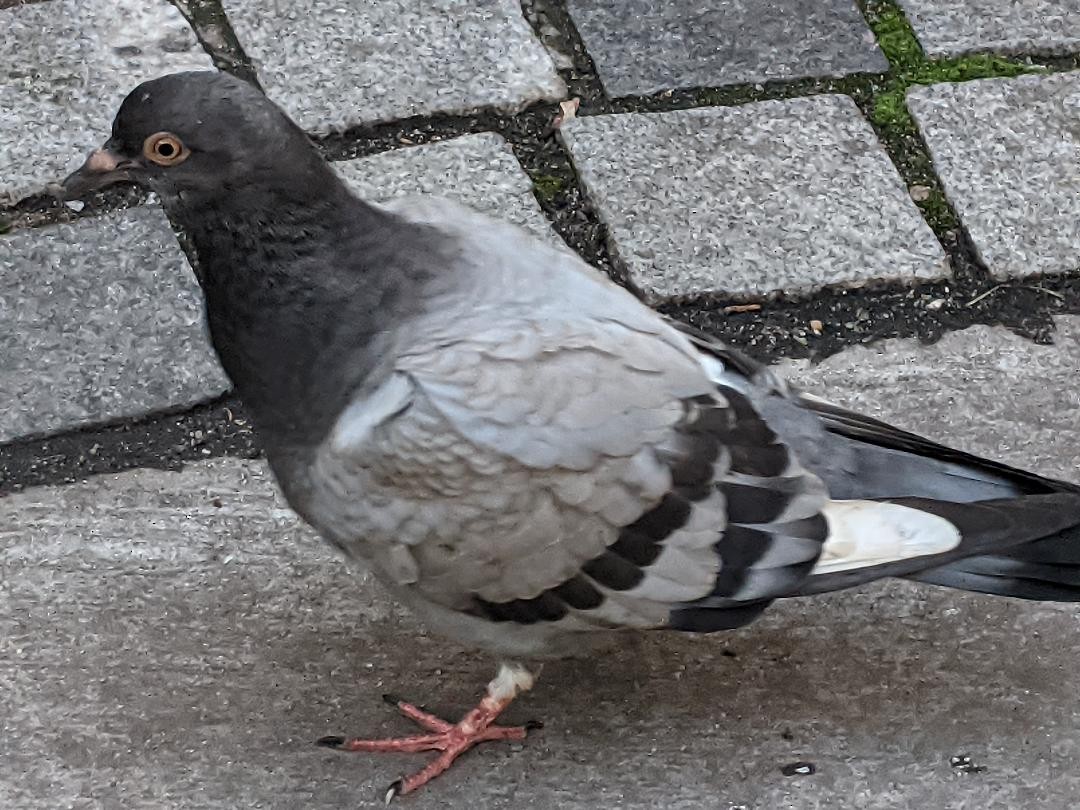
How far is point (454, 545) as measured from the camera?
2439 millimetres

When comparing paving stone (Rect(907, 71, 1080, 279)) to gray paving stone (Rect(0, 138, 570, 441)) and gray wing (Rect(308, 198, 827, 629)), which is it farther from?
gray wing (Rect(308, 198, 827, 629))

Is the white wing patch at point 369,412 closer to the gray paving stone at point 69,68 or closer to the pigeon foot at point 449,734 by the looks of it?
the pigeon foot at point 449,734

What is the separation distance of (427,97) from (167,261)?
81 cm

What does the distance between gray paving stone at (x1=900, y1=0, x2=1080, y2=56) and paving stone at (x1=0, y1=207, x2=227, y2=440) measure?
2062mm

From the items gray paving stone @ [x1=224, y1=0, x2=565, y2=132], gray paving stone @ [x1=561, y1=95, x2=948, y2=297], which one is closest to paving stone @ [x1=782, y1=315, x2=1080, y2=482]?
gray paving stone @ [x1=561, y1=95, x2=948, y2=297]

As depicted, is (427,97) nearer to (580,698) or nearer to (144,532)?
(144,532)

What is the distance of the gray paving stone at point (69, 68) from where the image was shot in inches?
142

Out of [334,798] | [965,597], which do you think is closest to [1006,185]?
[965,597]

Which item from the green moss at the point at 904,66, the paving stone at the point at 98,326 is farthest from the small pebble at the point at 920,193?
the paving stone at the point at 98,326

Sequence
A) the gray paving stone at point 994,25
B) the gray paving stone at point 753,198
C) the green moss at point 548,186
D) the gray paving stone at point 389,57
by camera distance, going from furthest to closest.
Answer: the gray paving stone at point 994,25, the gray paving stone at point 389,57, the green moss at point 548,186, the gray paving stone at point 753,198

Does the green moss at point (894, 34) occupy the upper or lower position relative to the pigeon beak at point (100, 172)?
upper

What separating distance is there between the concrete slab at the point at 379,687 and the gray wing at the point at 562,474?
0.39m

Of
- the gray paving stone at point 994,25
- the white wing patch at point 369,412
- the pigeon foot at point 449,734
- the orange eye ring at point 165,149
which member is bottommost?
the pigeon foot at point 449,734

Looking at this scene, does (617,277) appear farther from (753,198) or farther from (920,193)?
(920,193)
